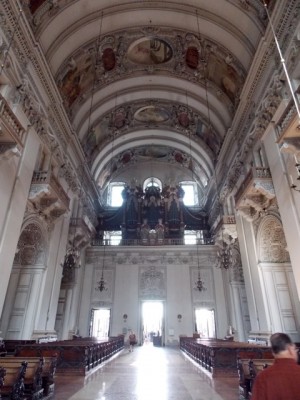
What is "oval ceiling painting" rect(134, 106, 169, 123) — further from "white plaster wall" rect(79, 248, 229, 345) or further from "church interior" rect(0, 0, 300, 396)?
"white plaster wall" rect(79, 248, 229, 345)

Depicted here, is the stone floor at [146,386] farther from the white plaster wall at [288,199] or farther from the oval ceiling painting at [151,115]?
the oval ceiling painting at [151,115]

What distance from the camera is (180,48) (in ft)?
44.5

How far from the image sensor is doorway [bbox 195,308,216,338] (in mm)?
16453

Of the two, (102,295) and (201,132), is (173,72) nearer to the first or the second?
(201,132)

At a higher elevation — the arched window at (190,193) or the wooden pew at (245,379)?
the arched window at (190,193)

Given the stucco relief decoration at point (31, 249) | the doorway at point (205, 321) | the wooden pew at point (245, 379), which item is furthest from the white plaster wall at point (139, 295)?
the wooden pew at point (245, 379)

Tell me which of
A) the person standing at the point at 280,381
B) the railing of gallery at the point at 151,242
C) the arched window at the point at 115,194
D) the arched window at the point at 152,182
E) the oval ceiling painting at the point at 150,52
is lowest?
the person standing at the point at 280,381

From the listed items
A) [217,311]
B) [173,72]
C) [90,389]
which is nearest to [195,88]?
[173,72]

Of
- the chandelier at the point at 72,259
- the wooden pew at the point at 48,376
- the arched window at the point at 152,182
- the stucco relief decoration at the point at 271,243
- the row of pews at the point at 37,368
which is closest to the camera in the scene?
the row of pews at the point at 37,368

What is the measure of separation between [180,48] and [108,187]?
12309 millimetres

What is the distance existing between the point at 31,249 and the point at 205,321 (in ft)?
38.6

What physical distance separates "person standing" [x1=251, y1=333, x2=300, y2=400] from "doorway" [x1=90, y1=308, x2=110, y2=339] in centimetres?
1679

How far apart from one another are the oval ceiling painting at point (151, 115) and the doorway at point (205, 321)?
13185mm

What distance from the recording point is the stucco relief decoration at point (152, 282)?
17094 mm
